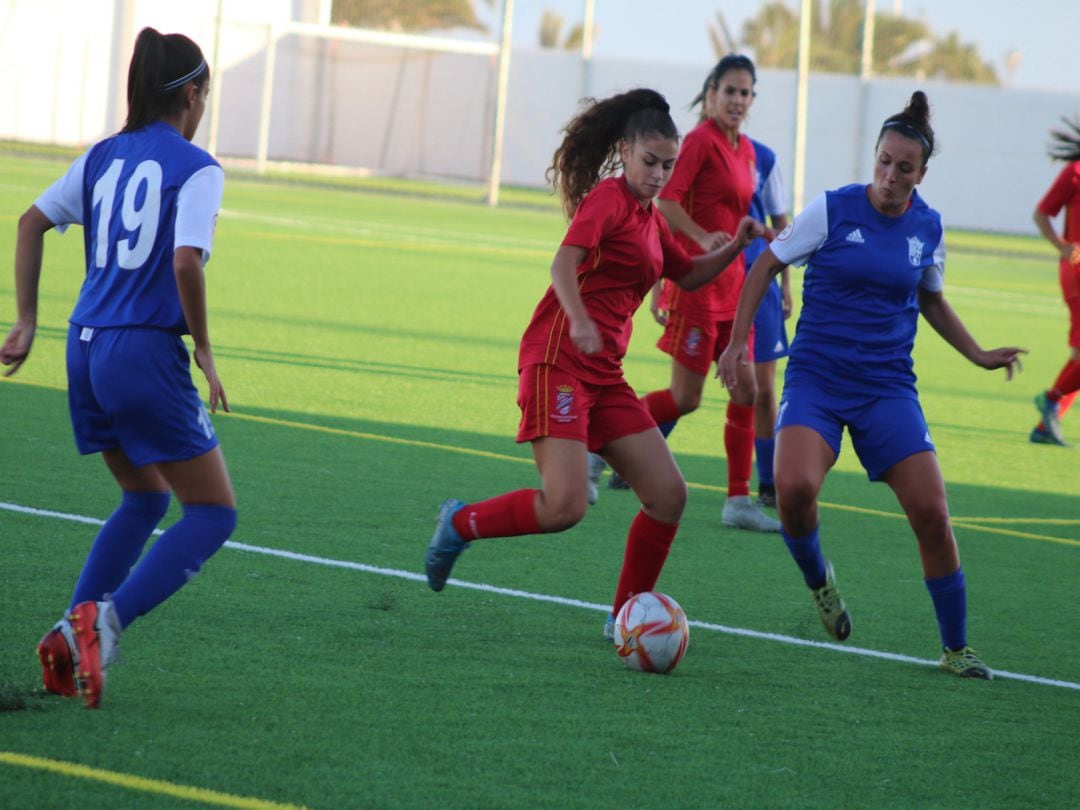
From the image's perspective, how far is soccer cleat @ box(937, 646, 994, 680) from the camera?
5.75 m

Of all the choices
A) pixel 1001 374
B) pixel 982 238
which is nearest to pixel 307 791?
pixel 1001 374

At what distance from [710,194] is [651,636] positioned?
343 centimetres

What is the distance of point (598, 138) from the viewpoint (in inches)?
226

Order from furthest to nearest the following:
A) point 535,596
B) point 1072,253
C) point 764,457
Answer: point 1072,253 → point 764,457 → point 535,596

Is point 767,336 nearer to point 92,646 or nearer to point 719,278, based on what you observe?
point 719,278

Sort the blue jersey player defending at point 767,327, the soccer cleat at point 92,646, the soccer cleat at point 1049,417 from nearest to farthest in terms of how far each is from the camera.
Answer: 1. the soccer cleat at point 92,646
2. the blue jersey player defending at point 767,327
3. the soccer cleat at point 1049,417

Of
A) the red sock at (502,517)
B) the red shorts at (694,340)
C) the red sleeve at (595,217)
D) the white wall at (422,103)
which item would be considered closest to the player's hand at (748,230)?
the red sleeve at (595,217)

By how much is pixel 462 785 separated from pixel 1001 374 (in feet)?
43.8

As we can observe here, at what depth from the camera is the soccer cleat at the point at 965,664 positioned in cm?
575

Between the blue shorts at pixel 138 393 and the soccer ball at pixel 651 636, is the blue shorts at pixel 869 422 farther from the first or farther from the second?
the blue shorts at pixel 138 393

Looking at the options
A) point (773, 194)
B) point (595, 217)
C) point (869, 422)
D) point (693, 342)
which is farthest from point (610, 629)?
point (773, 194)

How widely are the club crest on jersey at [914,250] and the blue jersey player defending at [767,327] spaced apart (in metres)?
2.44

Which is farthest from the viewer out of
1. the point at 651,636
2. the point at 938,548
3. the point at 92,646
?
the point at 938,548

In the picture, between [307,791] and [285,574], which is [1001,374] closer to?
[285,574]
